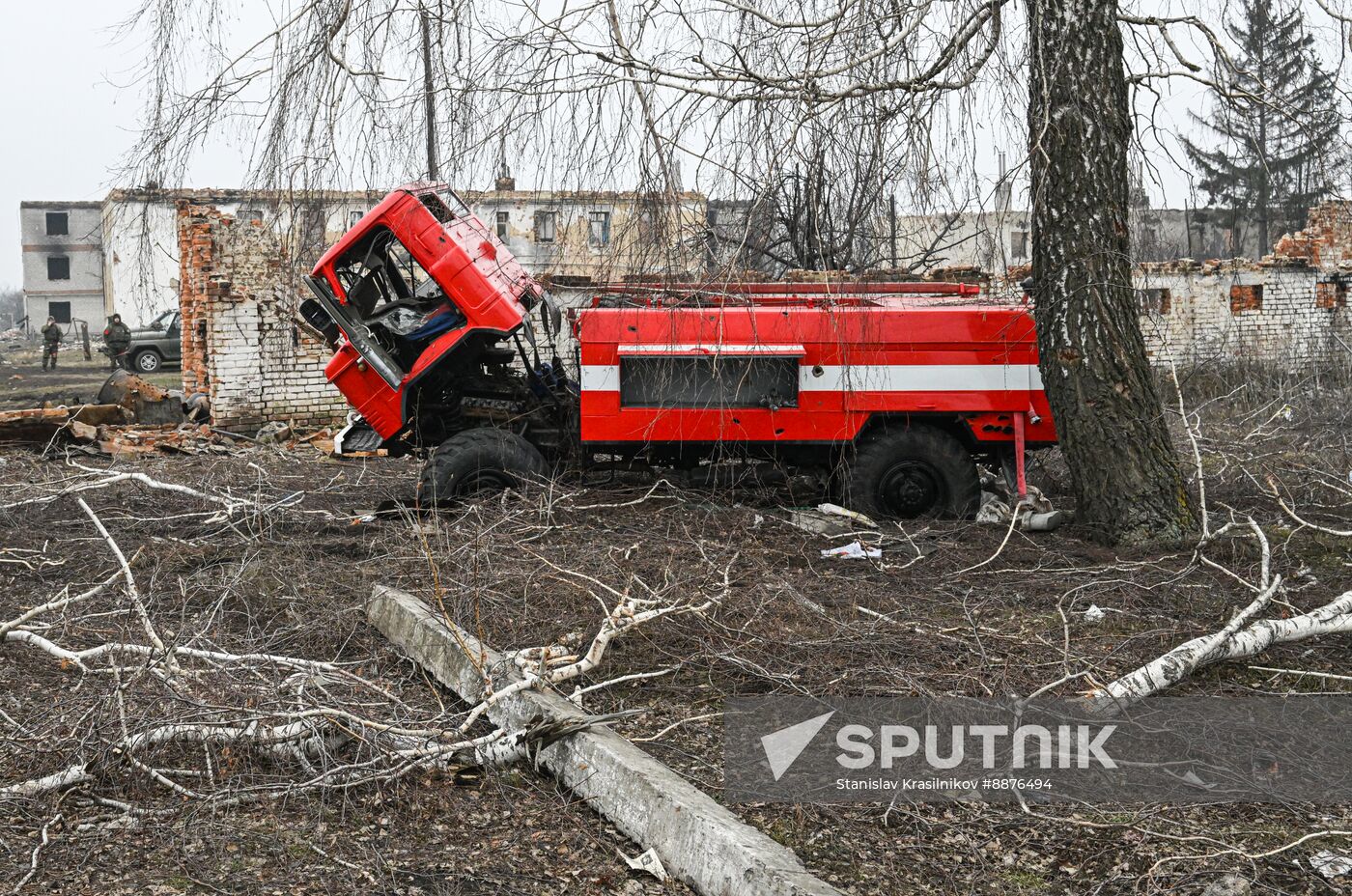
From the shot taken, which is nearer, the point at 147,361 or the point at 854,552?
the point at 854,552

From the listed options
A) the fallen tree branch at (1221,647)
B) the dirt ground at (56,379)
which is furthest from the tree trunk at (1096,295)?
the dirt ground at (56,379)

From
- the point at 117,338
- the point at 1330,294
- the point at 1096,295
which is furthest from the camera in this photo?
the point at 117,338

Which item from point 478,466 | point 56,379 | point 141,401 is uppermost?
point 56,379

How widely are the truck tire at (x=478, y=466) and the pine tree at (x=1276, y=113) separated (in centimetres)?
472

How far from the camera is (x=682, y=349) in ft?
27.0

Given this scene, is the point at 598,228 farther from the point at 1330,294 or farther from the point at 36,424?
the point at 1330,294

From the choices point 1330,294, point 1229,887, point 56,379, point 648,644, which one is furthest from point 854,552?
point 56,379

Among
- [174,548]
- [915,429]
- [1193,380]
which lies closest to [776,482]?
[915,429]

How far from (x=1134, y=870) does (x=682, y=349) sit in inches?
214

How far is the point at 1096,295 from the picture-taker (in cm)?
704

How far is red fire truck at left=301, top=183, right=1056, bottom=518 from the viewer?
8297mm

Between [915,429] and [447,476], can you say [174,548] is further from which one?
[915,429]

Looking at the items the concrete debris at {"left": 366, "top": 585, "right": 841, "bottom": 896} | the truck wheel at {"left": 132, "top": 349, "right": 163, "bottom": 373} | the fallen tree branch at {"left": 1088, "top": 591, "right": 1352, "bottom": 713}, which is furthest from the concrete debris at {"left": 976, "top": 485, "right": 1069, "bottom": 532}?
the truck wheel at {"left": 132, "top": 349, "right": 163, "bottom": 373}

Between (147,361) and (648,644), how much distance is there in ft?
92.9
